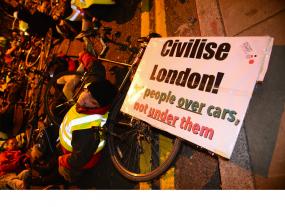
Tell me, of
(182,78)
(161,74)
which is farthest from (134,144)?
(182,78)

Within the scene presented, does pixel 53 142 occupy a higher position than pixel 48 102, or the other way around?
pixel 48 102

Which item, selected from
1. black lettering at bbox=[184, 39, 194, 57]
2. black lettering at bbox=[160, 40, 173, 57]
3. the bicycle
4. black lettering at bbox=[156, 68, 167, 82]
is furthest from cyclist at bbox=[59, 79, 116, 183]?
black lettering at bbox=[184, 39, 194, 57]

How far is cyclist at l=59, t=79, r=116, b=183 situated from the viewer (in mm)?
3832

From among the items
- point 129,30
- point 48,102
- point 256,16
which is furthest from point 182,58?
point 48,102

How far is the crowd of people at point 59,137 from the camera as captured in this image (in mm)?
3975

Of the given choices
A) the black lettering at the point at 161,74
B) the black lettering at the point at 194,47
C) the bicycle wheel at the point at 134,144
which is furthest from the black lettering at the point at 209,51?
the bicycle wheel at the point at 134,144

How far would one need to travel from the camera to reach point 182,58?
334 centimetres

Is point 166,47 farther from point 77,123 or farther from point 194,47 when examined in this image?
point 77,123

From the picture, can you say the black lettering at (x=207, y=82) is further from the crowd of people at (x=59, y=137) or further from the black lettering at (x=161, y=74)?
the crowd of people at (x=59, y=137)

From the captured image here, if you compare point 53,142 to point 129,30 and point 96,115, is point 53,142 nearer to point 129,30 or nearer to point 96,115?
point 96,115

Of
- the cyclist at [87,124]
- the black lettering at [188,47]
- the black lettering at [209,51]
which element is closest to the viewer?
the black lettering at [209,51]

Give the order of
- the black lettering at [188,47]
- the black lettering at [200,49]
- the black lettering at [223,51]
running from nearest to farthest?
the black lettering at [223,51], the black lettering at [200,49], the black lettering at [188,47]

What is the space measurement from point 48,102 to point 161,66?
339 cm

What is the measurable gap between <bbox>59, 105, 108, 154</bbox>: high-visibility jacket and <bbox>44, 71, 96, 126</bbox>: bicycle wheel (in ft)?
2.71
